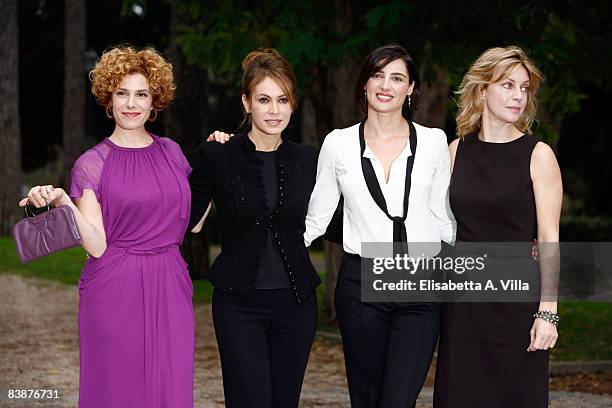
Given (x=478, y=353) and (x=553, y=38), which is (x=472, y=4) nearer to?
(x=553, y=38)

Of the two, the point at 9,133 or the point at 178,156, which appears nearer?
the point at 178,156

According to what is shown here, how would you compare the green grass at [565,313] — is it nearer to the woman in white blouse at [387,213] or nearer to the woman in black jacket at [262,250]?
the woman in white blouse at [387,213]

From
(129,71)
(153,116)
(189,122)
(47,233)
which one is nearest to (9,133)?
(189,122)

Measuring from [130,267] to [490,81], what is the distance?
86.0 inches

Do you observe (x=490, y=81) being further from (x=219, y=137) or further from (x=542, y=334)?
(x=219, y=137)

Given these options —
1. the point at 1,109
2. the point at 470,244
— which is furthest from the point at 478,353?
the point at 1,109

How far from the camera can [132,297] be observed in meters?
5.41

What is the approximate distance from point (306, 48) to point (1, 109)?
19.4 metres

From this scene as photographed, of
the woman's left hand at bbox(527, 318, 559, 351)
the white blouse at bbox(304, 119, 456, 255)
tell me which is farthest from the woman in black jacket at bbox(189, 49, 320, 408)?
the woman's left hand at bbox(527, 318, 559, 351)

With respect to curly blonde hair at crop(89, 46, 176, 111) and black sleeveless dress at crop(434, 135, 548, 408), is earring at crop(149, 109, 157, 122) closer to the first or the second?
curly blonde hair at crop(89, 46, 176, 111)

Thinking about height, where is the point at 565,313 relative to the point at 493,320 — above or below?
below

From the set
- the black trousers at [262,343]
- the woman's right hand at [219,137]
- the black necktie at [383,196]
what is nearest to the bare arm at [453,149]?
the black necktie at [383,196]

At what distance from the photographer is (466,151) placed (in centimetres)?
555

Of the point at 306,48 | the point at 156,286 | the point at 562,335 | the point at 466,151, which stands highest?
the point at 306,48
